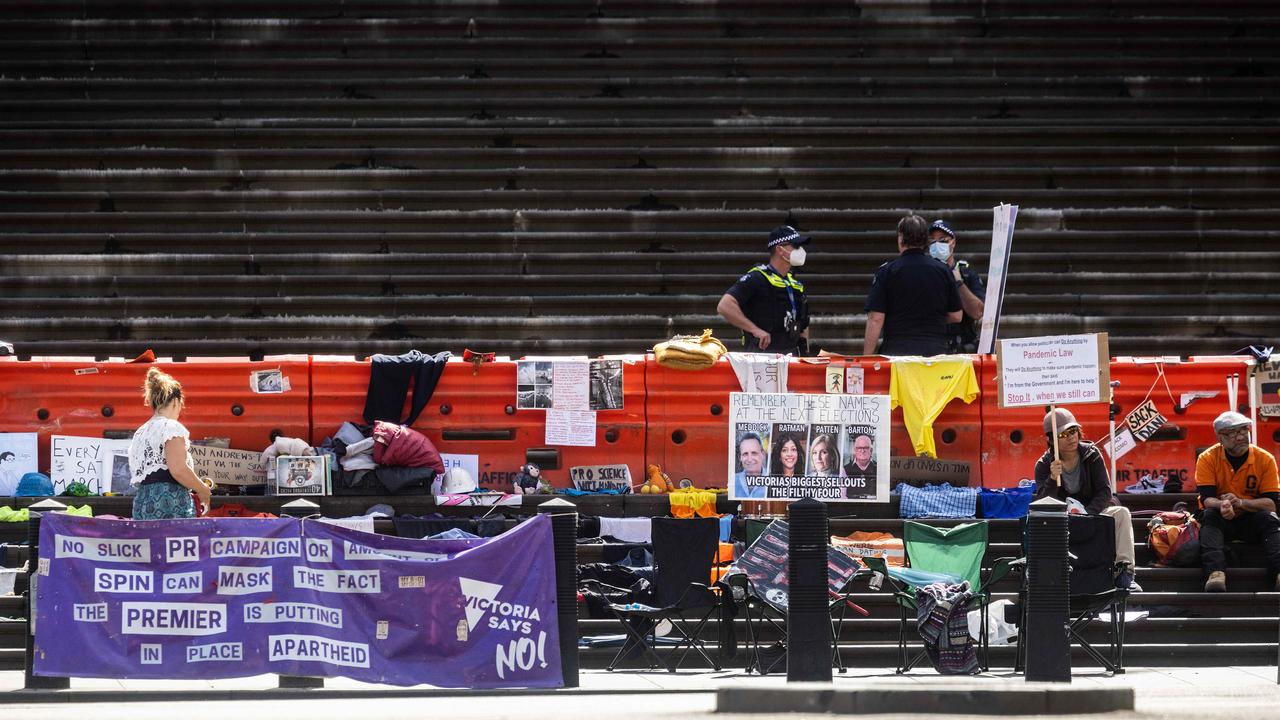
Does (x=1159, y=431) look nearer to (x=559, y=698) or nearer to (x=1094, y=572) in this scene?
(x=1094, y=572)

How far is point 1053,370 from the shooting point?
460 inches

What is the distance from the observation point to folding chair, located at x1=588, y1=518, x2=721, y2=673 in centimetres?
1004

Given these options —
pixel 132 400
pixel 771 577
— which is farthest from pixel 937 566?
pixel 132 400

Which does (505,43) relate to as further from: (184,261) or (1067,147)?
(1067,147)

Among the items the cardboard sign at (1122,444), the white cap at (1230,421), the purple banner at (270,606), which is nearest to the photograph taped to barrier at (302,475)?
the purple banner at (270,606)

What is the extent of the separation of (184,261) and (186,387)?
375 centimetres

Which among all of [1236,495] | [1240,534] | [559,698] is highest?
[1236,495]

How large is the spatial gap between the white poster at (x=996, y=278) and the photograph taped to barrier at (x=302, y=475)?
5.14 meters

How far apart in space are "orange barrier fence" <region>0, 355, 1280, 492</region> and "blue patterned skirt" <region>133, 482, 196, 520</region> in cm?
300

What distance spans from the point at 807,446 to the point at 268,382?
14.2ft

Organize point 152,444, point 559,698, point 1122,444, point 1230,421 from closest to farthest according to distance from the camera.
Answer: point 559,698 → point 152,444 → point 1230,421 → point 1122,444

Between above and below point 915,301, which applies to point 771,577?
below

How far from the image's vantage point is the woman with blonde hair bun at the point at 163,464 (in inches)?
378

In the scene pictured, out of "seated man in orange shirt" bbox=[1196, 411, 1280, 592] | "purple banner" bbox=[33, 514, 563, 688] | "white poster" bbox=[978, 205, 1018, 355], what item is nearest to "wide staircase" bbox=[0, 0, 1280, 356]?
"white poster" bbox=[978, 205, 1018, 355]
